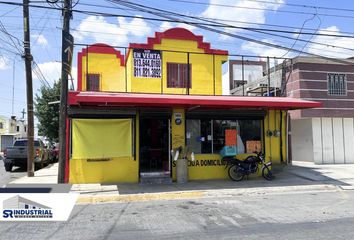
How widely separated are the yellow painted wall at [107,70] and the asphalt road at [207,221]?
11556 millimetres

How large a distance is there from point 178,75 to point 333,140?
9577 mm

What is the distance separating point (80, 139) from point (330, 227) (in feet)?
31.1

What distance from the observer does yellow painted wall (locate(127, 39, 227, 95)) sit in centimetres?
1881

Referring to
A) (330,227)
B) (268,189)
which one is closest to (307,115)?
(268,189)

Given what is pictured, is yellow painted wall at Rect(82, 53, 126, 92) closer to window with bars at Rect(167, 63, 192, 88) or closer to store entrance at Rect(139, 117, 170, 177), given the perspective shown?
window with bars at Rect(167, 63, 192, 88)

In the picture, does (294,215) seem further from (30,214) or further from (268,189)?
(30,214)

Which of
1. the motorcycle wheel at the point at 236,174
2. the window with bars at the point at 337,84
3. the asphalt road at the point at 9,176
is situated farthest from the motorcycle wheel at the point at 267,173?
the asphalt road at the point at 9,176

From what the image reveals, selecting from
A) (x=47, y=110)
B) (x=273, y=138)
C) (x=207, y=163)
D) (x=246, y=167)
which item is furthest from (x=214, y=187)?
(x=47, y=110)

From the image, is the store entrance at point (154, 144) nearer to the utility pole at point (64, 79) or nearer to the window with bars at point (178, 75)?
the window with bars at point (178, 75)

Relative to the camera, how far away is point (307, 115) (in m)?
20.5

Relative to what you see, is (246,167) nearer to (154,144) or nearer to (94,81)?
(154,144)

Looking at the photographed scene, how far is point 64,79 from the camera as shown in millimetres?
13180

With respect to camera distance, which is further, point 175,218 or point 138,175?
point 138,175

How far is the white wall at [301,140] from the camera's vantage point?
69.9 ft
